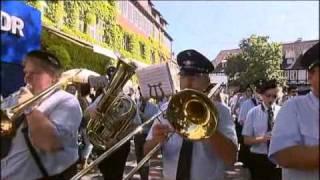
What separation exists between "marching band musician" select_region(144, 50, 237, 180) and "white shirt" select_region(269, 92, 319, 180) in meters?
0.85

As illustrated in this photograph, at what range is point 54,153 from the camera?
3137 millimetres

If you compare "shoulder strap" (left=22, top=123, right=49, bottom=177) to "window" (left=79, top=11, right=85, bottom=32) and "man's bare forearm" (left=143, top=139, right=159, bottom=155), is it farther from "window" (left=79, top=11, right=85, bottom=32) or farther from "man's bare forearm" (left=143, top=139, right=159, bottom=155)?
"window" (left=79, top=11, right=85, bottom=32)

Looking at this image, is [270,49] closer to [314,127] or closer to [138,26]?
[138,26]

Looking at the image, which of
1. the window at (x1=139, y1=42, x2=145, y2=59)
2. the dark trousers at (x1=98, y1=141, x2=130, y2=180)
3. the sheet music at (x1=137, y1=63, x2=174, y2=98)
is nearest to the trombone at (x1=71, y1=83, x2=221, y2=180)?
the sheet music at (x1=137, y1=63, x2=174, y2=98)

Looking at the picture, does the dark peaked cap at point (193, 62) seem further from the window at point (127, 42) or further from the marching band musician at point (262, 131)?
the window at point (127, 42)

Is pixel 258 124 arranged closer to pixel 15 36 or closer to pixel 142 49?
pixel 15 36

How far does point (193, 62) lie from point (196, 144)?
1.79ft

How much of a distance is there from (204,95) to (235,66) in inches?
1816

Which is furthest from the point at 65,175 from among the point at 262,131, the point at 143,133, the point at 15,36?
the point at 143,133

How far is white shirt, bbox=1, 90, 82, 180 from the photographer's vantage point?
3084mm

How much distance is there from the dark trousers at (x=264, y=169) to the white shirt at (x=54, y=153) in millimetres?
3610

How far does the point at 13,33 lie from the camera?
204cm

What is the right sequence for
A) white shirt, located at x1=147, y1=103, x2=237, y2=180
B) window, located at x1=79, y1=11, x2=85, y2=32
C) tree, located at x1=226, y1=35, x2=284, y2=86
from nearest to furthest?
white shirt, located at x1=147, y1=103, x2=237, y2=180 < window, located at x1=79, y1=11, x2=85, y2=32 < tree, located at x1=226, y1=35, x2=284, y2=86

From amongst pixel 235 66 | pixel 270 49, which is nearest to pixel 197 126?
pixel 235 66
